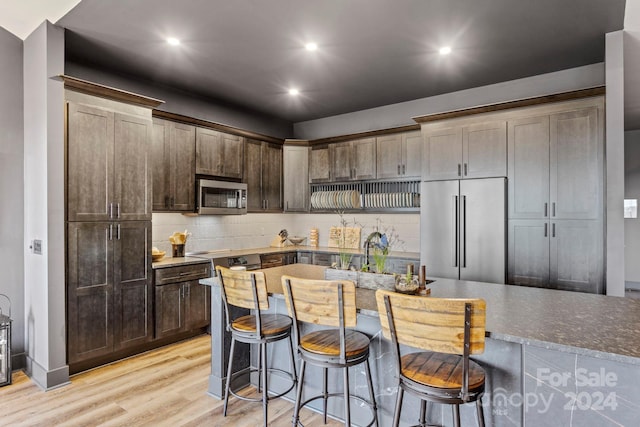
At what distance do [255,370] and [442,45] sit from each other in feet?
10.2

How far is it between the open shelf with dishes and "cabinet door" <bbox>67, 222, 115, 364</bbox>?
2.93 meters

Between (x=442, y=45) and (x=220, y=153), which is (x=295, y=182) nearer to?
(x=220, y=153)

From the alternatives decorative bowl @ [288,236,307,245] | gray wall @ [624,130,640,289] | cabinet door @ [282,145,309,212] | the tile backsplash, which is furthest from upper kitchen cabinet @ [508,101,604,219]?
gray wall @ [624,130,640,289]

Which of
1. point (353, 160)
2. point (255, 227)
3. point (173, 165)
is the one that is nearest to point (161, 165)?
point (173, 165)

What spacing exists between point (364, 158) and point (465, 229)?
5.88ft

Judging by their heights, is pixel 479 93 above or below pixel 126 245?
above

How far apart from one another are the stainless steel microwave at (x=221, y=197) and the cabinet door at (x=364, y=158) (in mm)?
1561

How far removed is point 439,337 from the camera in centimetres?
159

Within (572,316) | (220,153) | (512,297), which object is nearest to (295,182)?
(220,153)

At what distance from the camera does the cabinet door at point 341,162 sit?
5.34m

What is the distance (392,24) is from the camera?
295cm

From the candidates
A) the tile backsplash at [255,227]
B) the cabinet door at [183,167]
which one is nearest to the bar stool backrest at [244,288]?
the cabinet door at [183,167]

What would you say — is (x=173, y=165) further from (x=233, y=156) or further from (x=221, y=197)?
(x=233, y=156)

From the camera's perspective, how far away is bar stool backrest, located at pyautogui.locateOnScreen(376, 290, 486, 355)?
5.05 feet
